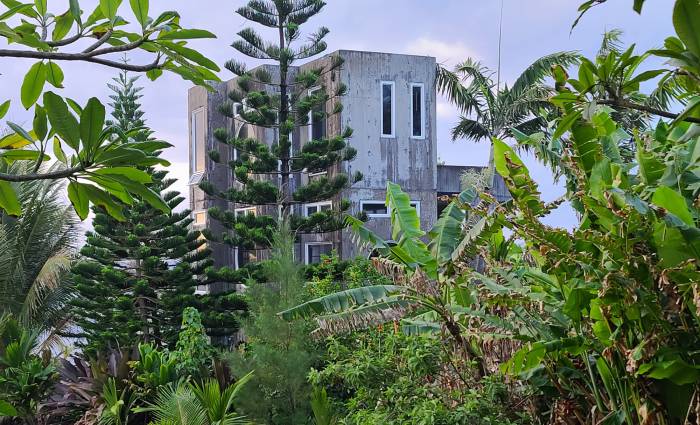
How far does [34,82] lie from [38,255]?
47.1 feet

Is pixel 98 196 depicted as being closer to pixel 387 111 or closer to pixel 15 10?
pixel 15 10

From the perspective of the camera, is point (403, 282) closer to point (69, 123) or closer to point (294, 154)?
point (69, 123)

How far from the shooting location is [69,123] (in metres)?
1.29

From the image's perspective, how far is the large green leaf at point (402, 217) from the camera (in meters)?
6.00

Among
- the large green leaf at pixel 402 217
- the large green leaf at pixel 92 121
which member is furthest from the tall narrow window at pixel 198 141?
the large green leaf at pixel 92 121

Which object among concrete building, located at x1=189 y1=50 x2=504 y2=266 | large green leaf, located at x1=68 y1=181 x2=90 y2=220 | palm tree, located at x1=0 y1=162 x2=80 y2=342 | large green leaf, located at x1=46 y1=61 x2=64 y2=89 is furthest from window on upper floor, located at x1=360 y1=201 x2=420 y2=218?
large green leaf, located at x1=68 y1=181 x2=90 y2=220

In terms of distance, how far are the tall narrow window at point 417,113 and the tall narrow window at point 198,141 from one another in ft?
16.3

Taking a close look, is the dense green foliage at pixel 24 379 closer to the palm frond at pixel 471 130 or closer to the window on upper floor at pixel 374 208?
the window on upper floor at pixel 374 208

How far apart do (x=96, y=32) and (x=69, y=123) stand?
0.35 meters

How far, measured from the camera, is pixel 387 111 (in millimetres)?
16062

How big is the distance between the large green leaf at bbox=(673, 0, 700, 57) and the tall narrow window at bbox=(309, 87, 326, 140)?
1375cm

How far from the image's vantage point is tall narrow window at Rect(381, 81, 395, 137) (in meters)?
16.0

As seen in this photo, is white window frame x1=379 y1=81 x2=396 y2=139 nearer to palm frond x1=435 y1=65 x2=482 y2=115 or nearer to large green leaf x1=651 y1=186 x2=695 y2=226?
palm frond x1=435 y1=65 x2=482 y2=115

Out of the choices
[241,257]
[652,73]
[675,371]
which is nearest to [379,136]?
[241,257]
